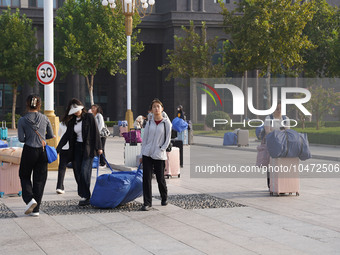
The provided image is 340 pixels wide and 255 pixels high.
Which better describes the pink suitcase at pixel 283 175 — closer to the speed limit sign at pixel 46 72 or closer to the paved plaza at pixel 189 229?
the paved plaza at pixel 189 229

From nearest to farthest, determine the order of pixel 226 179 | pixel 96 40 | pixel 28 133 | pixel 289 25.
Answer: pixel 28 133 < pixel 226 179 < pixel 289 25 < pixel 96 40

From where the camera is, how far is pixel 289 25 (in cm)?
4050

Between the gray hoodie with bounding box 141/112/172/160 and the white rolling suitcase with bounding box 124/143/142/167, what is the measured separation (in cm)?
696

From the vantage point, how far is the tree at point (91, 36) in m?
49.0

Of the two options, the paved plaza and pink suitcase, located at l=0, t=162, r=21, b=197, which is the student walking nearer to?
the paved plaza

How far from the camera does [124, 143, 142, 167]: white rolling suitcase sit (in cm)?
1800

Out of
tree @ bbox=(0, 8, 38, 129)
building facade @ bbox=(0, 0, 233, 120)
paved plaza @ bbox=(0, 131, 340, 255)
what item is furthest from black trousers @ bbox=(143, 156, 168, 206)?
building facade @ bbox=(0, 0, 233, 120)

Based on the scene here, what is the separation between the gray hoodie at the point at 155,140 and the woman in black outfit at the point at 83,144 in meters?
0.88

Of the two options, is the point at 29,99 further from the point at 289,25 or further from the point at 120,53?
the point at 120,53

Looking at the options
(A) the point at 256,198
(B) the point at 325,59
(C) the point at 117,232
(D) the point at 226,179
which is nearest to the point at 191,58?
(B) the point at 325,59

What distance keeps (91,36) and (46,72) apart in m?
33.0

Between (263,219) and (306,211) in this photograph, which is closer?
(263,219)

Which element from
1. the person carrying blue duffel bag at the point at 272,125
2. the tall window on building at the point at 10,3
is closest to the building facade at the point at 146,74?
the tall window on building at the point at 10,3

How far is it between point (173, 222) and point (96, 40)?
40.2m
